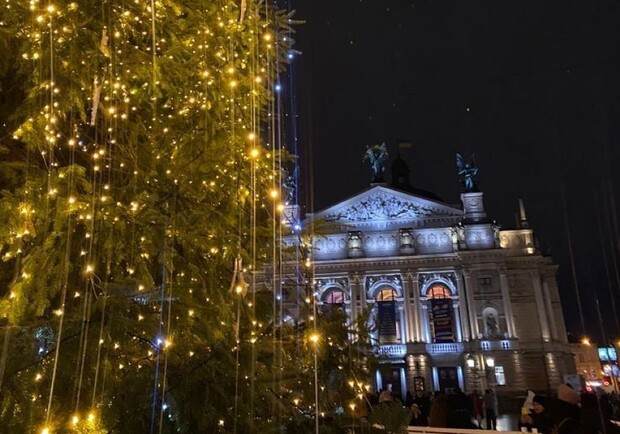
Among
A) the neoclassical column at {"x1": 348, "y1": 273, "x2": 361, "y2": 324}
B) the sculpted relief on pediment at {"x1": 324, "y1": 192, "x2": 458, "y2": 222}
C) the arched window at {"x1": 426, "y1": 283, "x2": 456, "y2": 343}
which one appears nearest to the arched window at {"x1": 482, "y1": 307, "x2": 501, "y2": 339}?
the arched window at {"x1": 426, "y1": 283, "x2": 456, "y2": 343}

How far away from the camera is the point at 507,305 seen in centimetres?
3612

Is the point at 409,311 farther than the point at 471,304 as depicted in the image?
Yes

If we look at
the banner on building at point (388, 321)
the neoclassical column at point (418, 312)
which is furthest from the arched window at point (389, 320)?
the neoclassical column at point (418, 312)

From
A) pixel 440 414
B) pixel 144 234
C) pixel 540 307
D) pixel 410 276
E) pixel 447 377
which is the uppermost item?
pixel 410 276

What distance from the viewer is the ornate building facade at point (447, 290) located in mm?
35188

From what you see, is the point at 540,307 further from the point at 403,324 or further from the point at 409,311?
the point at 403,324

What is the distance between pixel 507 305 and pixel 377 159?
1449cm

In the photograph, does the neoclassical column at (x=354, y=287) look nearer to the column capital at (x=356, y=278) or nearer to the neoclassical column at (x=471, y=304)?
the column capital at (x=356, y=278)

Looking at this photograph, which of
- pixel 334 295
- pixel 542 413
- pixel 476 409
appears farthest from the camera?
pixel 334 295

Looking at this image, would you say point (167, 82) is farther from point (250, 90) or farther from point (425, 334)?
point (425, 334)

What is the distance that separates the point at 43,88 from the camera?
3439mm

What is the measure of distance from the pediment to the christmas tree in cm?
3463

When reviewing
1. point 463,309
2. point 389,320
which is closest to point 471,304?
point 463,309

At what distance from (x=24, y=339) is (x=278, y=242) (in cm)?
202
